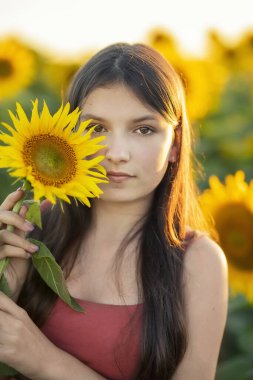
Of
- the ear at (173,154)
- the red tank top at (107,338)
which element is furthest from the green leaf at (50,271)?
the ear at (173,154)

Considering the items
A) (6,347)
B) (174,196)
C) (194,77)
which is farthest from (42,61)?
(6,347)

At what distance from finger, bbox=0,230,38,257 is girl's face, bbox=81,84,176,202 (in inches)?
11.0

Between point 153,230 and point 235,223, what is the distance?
64 cm

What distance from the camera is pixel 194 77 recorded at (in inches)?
171

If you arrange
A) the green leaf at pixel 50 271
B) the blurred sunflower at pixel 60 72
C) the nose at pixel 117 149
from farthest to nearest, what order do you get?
the blurred sunflower at pixel 60 72 → the nose at pixel 117 149 → the green leaf at pixel 50 271

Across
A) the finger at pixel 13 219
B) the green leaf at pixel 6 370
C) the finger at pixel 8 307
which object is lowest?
the green leaf at pixel 6 370

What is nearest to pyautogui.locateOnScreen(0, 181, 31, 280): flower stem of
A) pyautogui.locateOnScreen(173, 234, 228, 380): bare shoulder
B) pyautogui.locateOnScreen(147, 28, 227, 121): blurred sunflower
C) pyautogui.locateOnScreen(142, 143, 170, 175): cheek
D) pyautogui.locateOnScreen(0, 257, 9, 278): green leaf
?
pyautogui.locateOnScreen(0, 257, 9, 278): green leaf

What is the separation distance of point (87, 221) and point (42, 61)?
11.1ft

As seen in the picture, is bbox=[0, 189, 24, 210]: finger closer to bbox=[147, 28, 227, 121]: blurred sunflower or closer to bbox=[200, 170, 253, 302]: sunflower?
bbox=[200, 170, 253, 302]: sunflower

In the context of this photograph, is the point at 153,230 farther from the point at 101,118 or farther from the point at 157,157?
the point at 101,118

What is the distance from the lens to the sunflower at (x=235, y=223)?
273 centimetres

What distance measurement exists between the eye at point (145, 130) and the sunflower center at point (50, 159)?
0.30 meters

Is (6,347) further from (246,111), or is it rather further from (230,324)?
(246,111)

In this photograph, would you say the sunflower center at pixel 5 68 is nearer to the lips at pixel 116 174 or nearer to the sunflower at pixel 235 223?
the sunflower at pixel 235 223
